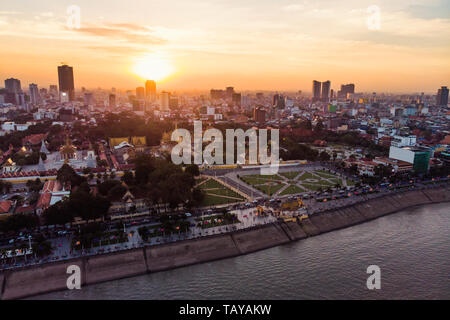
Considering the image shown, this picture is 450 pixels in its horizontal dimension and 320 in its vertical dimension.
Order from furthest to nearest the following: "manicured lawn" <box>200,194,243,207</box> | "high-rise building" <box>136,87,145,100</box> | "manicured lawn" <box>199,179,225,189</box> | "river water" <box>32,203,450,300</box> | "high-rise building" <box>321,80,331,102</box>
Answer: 1. "high-rise building" <box>321,80,331,102</box>
2. "high-rise building" <box>136,87,145,100</box>
3. "manicured lawn" <box>199,179,225,189</box>
4. "manicured lawn" <box>200,194,243,207</box>
5. "river water" <box>32,203,450,300</box>

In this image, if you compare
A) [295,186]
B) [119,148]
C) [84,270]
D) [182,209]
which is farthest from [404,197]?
[119,148]

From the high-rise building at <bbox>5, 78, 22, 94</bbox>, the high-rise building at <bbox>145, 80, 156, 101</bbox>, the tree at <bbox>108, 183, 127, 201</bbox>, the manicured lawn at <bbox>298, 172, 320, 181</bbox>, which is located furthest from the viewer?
the high-rise building at <bbox>145, 80, 156, 101</bbox>

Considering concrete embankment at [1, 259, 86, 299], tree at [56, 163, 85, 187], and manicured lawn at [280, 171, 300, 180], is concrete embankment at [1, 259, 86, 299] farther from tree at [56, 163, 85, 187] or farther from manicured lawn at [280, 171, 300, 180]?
manicured lawn at [280, 171, 300, 180]

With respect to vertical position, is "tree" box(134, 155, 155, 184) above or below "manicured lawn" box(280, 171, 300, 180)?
above

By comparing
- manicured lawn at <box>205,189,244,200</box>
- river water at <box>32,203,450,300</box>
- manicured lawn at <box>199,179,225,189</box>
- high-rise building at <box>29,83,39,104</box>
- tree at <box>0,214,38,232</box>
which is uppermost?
high-rise building at <box>29,83,39,104</box>

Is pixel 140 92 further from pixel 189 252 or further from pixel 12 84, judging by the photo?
pixel 189 252

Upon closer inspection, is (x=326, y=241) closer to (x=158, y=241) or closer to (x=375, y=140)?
(x=158, y=241)

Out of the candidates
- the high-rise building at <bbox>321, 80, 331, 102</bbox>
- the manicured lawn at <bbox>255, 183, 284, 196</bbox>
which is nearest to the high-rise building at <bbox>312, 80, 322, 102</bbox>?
the high-rise building at <bbox>321, 80, 331, 102</bbox>
